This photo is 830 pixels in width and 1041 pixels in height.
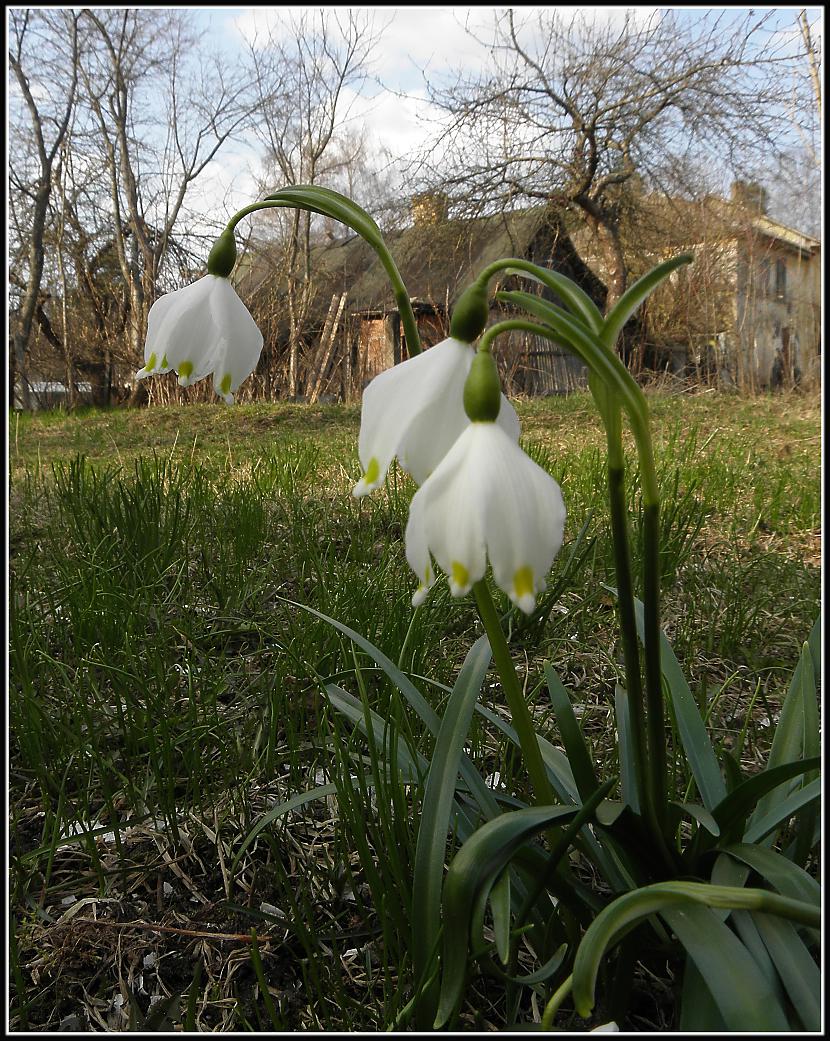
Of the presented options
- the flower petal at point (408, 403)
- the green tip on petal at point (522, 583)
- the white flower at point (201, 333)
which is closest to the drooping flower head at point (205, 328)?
the white flower at point (201, 333)

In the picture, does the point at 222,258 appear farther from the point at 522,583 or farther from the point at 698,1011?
the point at 698,1011

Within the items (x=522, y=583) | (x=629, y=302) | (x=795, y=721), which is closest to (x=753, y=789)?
(x=795, y=721)

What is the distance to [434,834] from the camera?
958mm

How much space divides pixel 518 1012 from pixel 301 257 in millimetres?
15232

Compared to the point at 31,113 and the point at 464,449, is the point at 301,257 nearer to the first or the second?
the point at 31,113

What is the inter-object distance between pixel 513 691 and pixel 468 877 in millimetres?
219

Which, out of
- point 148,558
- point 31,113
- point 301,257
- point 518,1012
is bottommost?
point 518,1012

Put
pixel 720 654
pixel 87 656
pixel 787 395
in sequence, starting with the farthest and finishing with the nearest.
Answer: pixel 787 395 → pixel 720 654 → pixel 87 656

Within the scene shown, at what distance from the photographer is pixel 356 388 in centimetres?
1387

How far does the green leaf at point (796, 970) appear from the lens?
78cm

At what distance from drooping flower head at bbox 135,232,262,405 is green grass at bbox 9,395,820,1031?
50 cm

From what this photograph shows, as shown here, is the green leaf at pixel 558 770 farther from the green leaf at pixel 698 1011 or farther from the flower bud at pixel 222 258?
the flower bud at pixel 222 258

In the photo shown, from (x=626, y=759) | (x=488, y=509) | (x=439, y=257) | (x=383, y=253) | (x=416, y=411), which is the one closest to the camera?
(x=488, y=509)

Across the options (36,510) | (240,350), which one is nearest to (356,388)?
(36,510)
